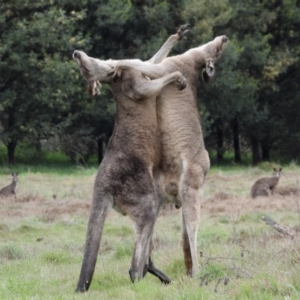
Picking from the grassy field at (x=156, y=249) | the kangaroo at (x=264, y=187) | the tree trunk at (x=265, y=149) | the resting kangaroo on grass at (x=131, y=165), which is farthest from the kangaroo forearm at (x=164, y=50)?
the tree trunk at (x=265, y=149)

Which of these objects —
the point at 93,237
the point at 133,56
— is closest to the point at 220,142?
the point at 133,56

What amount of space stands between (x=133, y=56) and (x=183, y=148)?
25.9 m

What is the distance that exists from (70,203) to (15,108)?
14554 mm

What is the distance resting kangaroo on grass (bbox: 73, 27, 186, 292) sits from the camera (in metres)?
8.13

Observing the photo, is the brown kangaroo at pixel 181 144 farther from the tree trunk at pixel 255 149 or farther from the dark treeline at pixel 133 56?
the tree trunk at pixel 255 149

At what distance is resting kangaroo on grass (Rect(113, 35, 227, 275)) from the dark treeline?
71.2 ft

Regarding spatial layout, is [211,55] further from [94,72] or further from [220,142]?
[220,142]

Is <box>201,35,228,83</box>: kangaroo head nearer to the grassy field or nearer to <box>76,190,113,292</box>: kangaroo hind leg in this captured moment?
<box>76,190,113,292</box>: kangaroo hind leg

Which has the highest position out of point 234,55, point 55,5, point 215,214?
point 55,5

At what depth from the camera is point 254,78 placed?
3694 centimetres

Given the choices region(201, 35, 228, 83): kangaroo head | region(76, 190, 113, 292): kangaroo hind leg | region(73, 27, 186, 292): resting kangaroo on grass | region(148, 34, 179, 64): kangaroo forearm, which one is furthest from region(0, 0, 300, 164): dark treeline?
region(76, 190, 113, 292): kangaroo hind leg

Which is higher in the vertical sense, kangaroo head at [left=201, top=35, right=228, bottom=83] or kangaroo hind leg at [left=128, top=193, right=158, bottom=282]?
kangaroo head at [left=201, top=35, right=228, bottom=83]

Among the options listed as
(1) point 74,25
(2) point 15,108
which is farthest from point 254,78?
(2) point 15,108

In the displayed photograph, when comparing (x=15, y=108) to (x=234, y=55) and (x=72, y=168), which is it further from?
(x=234, y=55)
